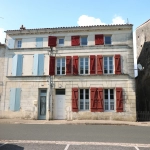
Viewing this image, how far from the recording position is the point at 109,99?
1591 cm

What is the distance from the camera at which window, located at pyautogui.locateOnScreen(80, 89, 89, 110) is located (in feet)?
52.8

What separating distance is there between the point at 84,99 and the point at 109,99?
2098 millimetres

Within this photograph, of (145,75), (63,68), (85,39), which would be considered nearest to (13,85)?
(63,68)

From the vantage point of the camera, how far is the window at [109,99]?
15.8 m

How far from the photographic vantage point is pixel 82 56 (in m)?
16.7

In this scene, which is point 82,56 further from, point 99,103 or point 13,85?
point 13,85

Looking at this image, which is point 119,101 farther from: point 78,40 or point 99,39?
point 78,40

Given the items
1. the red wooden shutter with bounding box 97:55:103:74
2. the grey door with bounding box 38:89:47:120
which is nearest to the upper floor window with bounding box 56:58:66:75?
the grey door with bounding box 38:89:47:120

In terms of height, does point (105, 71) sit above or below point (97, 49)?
below

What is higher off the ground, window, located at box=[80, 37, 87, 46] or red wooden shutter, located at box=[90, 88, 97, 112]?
window, located at box=[80, 37, 87, 46]

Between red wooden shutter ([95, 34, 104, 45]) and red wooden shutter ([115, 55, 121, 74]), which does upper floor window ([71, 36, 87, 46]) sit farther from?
red wooden shutter ([115, 55, 121, 74])

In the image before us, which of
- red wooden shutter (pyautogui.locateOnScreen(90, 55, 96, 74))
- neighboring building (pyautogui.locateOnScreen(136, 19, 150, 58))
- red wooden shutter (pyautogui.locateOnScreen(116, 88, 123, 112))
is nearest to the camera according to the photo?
red wooden shutter (pyautogui.locateOnScreen(116, 88, 123, 112))

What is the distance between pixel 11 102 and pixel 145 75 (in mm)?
13428

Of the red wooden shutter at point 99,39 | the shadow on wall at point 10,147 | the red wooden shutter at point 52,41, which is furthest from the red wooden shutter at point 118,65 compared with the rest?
the shadow on wall at point 10,147
